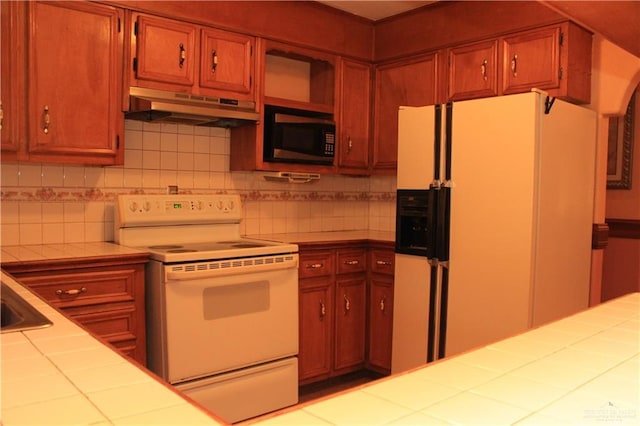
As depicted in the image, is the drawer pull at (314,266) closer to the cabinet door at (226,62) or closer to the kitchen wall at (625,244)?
the cabinet door at (226,62)

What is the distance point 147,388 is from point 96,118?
2.28 metres

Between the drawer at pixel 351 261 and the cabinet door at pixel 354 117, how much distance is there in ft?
2.11

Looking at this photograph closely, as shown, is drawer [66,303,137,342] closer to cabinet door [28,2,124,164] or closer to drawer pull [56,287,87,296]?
drawer pull [56,287,87,296]

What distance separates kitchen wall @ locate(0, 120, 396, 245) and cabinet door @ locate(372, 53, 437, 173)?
36cm

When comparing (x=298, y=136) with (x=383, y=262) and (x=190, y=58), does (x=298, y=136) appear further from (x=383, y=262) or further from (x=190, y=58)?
(x=383, y=262)

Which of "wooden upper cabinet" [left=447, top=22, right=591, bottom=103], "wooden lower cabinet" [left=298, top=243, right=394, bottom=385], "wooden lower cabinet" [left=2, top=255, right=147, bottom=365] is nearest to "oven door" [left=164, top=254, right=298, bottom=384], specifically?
"wooden lower cabinet" [left=2, top=255, right=147, bottom=365]

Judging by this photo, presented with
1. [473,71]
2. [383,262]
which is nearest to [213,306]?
[383,262]

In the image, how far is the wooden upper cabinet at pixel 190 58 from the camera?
2.88 m

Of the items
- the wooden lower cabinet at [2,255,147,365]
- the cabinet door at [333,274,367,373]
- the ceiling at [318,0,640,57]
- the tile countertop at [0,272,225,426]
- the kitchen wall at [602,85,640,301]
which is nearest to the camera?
the tile countertop at [0,272,225,426]

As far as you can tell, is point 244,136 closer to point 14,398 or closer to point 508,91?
point 508,91

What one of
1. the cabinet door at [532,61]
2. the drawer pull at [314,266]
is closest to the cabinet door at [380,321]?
the drawer pull at [314,266]

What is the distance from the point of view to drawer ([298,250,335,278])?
3246 mm

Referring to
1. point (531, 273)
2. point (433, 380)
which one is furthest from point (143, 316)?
point (433, 380)

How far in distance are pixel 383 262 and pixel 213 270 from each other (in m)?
1.27
